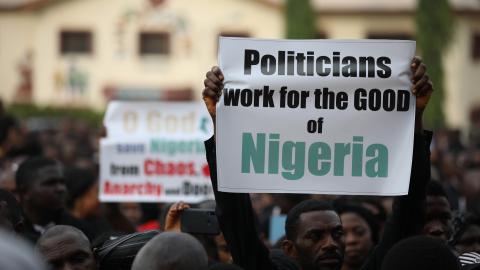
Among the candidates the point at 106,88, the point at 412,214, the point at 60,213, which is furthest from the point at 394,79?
the point at 106,88

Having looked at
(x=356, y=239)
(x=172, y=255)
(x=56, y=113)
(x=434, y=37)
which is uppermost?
(x=434, y=37)

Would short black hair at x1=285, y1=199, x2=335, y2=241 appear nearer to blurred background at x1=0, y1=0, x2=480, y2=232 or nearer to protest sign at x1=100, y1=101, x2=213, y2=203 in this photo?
protest sign at x1=100, y1=101, x2=213, y2=203

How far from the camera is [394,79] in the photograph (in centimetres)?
508

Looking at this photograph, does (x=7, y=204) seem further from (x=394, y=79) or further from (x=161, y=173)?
(x=161, y=173)

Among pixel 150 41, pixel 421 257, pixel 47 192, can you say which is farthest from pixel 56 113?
pixel 421 257

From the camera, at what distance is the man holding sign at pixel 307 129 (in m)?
5.04

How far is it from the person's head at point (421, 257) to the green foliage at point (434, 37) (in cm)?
2872

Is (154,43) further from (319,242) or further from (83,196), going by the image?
(319,242)

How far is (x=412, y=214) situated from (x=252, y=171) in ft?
2.24

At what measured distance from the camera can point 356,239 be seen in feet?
21.5

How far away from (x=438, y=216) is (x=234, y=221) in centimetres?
132

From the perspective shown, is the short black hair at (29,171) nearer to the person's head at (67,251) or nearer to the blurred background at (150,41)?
the person's head at (67,251)

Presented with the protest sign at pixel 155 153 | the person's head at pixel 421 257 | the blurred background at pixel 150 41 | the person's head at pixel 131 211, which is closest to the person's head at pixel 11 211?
the person's head at pixel 421 257

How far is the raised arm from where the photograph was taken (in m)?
5.00
